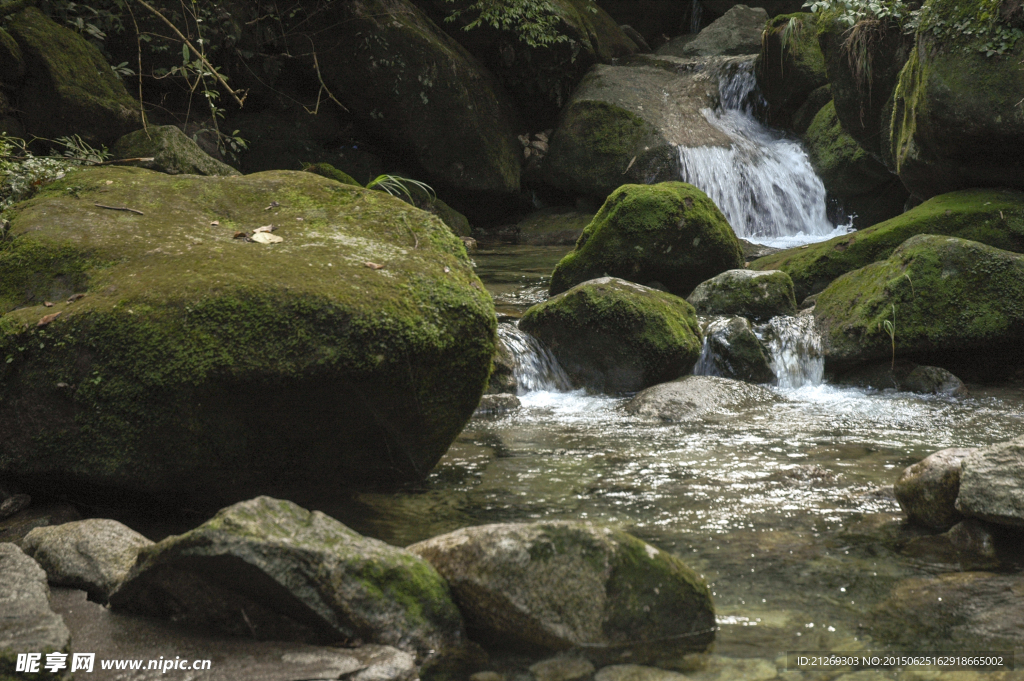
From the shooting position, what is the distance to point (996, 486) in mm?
3367

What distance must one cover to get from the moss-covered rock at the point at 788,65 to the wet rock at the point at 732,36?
2544mm

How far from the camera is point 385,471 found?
4.13 m

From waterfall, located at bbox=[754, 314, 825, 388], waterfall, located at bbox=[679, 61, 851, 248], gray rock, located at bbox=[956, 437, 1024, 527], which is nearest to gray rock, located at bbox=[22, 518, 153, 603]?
gray rock, located at bbox=[956, 437, 1024, 527]

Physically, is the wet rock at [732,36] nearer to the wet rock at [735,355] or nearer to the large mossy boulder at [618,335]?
the wet rock at [735,355]

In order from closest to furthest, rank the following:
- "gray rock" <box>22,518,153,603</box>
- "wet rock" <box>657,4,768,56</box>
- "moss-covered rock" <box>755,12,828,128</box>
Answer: "gray rock" <box>22,518,153,603</box>
"moss-covered rock" <box>755,12,828,128</box>
"wet rock" <box>657,4,768,56</box>

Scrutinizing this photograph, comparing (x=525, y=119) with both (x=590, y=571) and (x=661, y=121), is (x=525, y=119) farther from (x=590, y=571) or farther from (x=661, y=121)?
(x=590, y=571)

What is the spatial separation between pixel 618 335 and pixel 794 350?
176 centimetres

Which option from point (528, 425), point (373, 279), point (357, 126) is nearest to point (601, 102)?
point (357, 126)

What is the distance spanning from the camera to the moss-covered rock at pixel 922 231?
8.06 m

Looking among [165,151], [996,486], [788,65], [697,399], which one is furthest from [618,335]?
[788,65]

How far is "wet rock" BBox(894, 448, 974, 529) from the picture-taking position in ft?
11.9

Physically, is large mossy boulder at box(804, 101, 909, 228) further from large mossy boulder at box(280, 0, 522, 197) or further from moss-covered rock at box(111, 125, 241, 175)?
moss-covered rock at box(111, 125, 241, 175)

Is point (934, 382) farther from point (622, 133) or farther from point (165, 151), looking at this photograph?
point (622, 133)

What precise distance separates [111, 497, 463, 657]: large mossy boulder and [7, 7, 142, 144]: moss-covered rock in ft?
19.9
